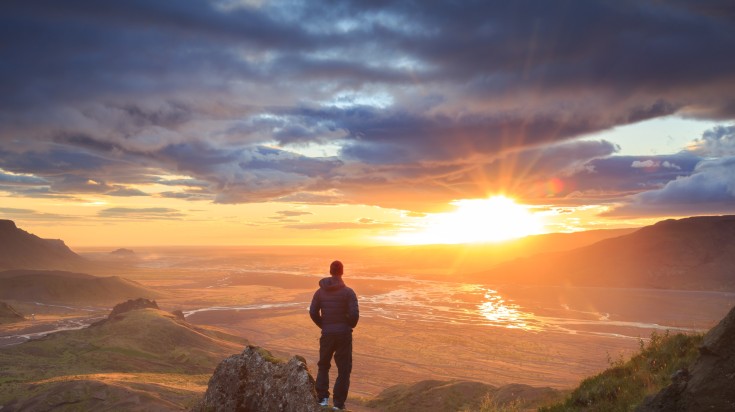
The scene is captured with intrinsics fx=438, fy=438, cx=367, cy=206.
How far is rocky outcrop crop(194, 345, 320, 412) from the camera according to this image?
8984 mm

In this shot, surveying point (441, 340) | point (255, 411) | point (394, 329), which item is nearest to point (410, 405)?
point (255, 411)

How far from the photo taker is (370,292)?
117000 millimetres

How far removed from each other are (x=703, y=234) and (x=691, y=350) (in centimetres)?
16228

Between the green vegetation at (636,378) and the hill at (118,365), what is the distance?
15.0 m

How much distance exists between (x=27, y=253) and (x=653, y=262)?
225040 mm

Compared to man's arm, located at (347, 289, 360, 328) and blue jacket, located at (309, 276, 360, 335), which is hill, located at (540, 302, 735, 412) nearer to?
man's arm, located at (347, 289, 360, 328)

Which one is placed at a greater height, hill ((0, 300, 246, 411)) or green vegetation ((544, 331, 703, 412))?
green vegetation ((544, 331, 703, 412))

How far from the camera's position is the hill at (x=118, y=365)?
2083 cm

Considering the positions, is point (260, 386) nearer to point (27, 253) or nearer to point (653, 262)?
point (653, 262)

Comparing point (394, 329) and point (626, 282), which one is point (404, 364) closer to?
point (394, 329)

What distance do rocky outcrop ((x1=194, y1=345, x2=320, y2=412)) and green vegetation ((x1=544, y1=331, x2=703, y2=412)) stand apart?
18.4ft

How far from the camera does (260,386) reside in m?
9.89

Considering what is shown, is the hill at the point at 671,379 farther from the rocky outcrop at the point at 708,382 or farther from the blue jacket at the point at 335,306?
the blue jacket at the point at 335,306

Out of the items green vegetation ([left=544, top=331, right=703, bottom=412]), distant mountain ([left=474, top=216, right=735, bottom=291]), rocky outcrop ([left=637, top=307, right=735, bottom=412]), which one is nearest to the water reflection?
distant mountain ([left=474, top=216, right=735, bottom=291])
